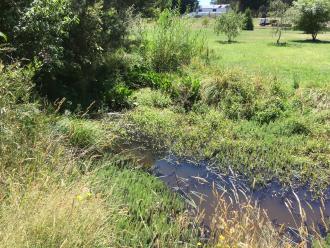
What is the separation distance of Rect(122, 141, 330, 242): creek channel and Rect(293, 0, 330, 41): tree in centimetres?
2000

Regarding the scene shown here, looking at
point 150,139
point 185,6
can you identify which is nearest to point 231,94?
point 150,139

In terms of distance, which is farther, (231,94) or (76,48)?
(76,48)

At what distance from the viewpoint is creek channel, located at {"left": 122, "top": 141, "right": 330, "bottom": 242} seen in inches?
217

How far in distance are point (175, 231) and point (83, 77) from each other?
641 centimetres

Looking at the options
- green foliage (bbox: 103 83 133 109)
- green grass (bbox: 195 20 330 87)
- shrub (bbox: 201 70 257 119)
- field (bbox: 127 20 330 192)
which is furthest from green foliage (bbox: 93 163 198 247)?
green grass (bbox: 195 20 330 87)

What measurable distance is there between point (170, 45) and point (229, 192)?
712 cm

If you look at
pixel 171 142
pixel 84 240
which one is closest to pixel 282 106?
pixel 171 142

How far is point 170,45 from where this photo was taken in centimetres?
1266

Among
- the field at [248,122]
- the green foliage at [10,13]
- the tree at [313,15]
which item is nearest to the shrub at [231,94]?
the field at [248,122]

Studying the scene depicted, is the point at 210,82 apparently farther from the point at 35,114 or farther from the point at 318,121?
the point at 35,114

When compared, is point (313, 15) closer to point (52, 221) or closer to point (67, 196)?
point (67, 196)

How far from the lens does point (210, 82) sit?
10.2m

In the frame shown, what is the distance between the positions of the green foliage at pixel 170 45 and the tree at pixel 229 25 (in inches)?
328

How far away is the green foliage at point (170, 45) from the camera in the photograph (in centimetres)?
1249
